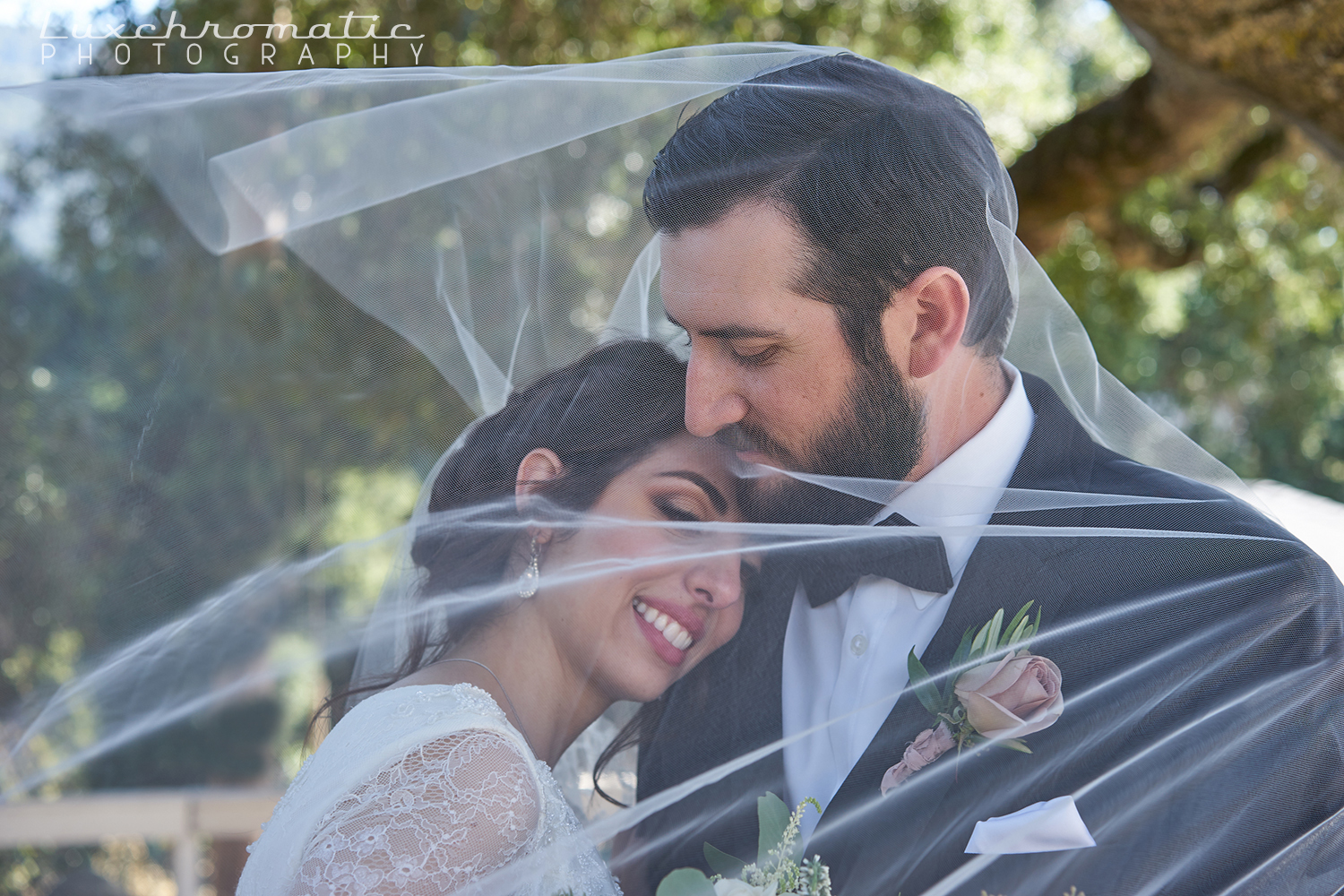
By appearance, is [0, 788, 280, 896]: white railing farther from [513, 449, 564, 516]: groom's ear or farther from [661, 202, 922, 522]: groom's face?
[661, 202, 922, 522]: groom's face

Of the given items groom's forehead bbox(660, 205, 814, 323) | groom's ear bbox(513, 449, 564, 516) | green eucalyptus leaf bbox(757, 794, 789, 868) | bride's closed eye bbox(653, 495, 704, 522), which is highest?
groom's forehead bbox(660, 205, 814, 323)

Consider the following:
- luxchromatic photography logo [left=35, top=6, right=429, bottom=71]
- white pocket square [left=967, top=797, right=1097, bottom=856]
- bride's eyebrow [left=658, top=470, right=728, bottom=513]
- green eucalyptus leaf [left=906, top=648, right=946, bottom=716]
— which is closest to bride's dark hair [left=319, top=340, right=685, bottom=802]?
bride's eyebrow [left=658, top=470, right=728, bottom=513]

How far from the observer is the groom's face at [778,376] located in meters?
1.77

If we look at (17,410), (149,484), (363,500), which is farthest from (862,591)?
(17,410)

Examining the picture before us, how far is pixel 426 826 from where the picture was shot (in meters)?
1.66

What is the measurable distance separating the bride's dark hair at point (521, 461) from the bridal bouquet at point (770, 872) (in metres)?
0.65

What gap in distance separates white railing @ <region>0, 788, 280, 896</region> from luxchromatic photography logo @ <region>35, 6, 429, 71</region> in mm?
2431

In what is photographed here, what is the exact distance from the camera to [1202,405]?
15836 mm

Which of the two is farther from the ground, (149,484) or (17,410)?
(17,410)

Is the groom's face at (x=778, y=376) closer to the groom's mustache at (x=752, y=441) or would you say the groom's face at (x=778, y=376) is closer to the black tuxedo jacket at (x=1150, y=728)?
the groom's mustache at (x=752, y=441)

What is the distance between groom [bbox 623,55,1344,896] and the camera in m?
1.60

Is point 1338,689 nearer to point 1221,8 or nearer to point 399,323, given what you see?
point 399,323

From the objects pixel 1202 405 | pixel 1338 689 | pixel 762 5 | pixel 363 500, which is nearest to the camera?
pixel 1338 689

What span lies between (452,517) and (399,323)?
47cm
